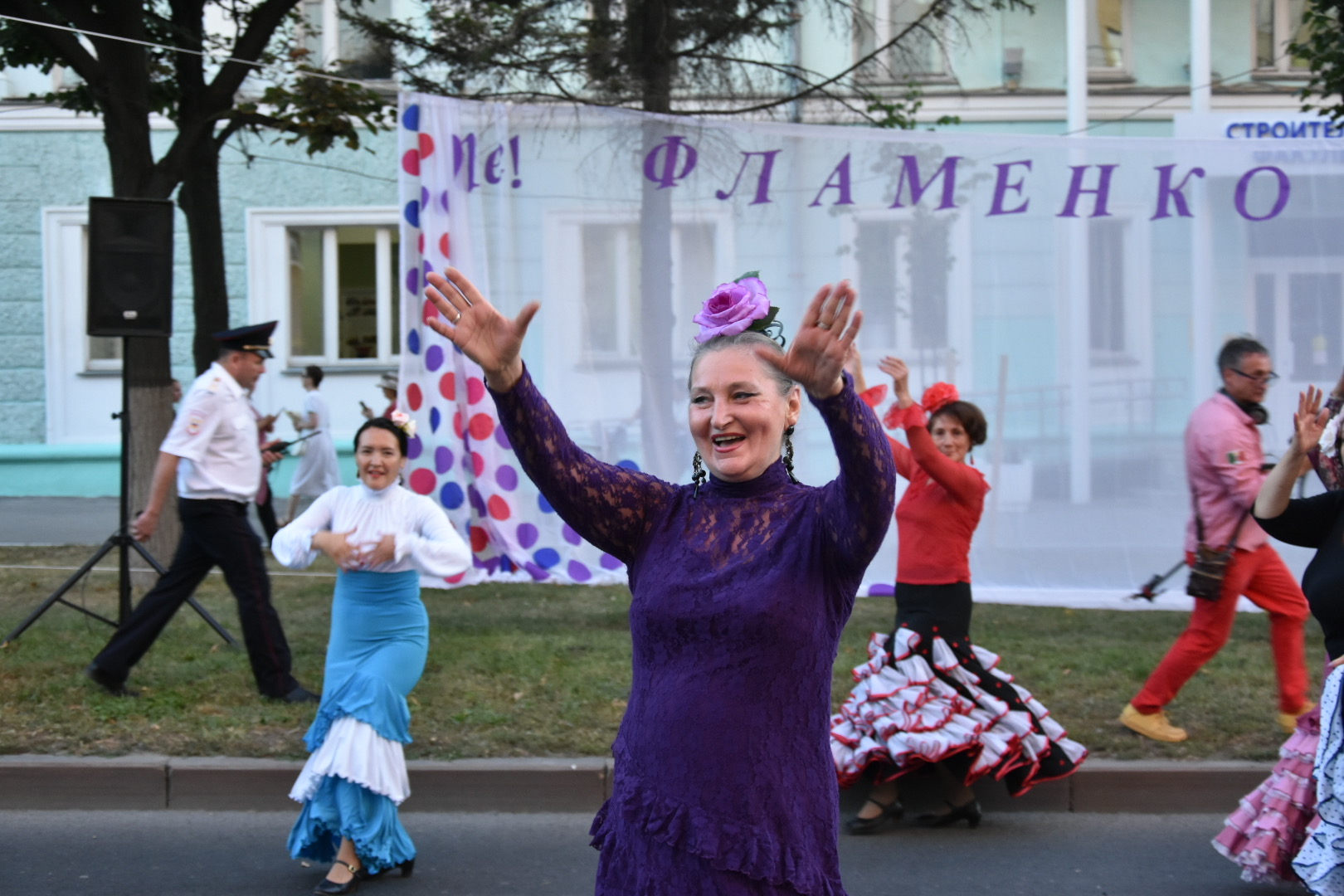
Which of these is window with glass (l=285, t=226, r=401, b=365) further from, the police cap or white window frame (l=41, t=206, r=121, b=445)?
the police cap

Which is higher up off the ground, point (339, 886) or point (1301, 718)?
point (1301, 718)

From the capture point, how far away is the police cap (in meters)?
7.17

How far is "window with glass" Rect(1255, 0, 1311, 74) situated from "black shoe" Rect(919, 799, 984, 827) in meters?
13.4

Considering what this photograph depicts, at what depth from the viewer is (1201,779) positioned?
19.5 feet

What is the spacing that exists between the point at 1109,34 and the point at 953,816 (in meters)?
13.6

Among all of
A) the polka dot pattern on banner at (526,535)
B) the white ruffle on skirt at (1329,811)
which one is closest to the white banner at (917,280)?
the polka dot pattern on banner at (526,535)

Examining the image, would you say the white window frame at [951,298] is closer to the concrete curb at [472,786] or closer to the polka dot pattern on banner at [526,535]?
the polka dot pattern on banner at [526,535]

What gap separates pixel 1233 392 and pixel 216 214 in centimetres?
754

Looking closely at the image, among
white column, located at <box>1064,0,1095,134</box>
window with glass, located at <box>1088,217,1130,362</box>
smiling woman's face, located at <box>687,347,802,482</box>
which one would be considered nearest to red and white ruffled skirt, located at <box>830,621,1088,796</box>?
smiling woman's face, located at <box>687,347,802,482</box>

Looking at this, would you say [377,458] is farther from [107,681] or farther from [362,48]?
[362,48]

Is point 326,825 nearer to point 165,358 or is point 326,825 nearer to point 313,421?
point 165,358

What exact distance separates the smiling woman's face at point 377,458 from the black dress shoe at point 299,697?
5.97ft

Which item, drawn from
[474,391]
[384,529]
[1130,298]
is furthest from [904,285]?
[384,529]

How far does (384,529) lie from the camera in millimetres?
5199
